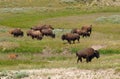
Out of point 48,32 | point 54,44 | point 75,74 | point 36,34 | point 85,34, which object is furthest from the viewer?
point 48,32

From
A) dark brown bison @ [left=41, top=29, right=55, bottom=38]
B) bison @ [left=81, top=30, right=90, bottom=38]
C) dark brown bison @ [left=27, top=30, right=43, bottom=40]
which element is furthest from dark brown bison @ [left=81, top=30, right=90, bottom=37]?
dark brown bison @ [left=27, top=30, right=43, bottom=40]

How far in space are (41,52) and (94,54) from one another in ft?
35.2

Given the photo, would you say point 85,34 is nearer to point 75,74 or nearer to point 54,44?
point 54,44

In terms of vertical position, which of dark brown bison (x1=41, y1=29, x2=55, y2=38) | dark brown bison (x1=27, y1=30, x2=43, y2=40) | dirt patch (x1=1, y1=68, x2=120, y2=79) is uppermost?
dirt patch (x1=1, y1=68, x2=120, y2=79)

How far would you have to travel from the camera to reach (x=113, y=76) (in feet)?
72.8

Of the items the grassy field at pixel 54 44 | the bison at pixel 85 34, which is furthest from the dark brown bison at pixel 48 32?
the bison at pixel 85 34

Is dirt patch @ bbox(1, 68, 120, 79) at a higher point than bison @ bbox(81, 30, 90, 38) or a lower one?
higher

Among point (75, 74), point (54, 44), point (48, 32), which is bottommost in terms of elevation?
point (48, 32)

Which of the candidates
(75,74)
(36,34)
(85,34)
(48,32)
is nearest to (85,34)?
(85,34)

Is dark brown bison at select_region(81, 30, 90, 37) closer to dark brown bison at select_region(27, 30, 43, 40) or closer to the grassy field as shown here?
the grassy field

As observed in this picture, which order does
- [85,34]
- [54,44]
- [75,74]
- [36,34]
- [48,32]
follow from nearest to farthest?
1. [75,74]
2. [54,44]
3. [36,34]
4. [85,34]
5. [48,32]

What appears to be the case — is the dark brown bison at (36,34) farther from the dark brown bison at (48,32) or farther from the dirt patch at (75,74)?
Result: the dirt patch at (75,74)

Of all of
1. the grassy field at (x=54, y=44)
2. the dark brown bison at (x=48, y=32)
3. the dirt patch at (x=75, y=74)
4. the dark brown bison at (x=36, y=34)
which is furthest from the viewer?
the dark brown bison at (x=48, y=32)

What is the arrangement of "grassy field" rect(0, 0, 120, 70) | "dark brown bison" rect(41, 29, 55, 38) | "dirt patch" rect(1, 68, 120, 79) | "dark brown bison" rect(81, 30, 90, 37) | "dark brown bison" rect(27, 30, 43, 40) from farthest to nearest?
"dark brown bison" rect(41, 29, 55, 38)
"dark brown bison" rect(81, 30, 90, 37)
"dark brown bison" rect(27, 30, 43, 40)
"grassy field" rect(0, 0, 120, 70)
"dirt patch" rect(1, 68, 120, 79)
